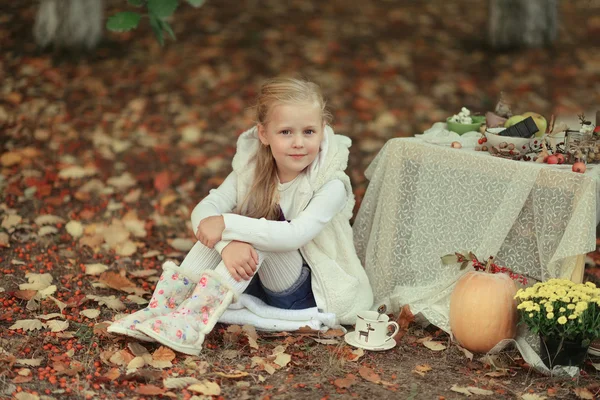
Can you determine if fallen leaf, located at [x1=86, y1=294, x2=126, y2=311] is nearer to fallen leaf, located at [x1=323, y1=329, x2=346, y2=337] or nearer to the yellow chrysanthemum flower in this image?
fallen leaf, located at [x1=323, y1=329, x2=346, y2=337]

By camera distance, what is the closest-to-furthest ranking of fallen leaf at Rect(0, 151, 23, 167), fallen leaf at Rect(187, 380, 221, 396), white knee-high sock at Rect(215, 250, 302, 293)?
fallen leaf at Rect(187, 380, 221, 396)
white knee-high sock at Rect(215, 250, 302, 293)
fallen leaf at Rect(0, 151, 23, 167)

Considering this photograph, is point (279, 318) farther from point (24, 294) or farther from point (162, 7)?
point (162, 7)

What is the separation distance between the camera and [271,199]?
3611 mm

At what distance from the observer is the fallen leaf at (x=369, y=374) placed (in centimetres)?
312

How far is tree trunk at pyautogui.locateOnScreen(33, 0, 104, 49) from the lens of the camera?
7.31m

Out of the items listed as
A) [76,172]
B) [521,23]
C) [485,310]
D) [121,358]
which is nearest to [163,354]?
[121,358]

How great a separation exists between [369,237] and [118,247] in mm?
1519

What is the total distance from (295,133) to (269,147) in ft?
0.81

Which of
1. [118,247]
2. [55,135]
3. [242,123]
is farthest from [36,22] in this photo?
[118,247]

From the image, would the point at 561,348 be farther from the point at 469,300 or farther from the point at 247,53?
the point at 247,53

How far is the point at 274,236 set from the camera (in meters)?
3.34

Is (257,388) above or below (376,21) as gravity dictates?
below

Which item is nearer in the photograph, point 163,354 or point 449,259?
point 163,354

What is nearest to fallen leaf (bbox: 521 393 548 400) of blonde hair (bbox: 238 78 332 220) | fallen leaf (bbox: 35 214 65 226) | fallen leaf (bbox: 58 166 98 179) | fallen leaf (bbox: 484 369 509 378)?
fallen leaf (bbox: 484 369 509 378)
